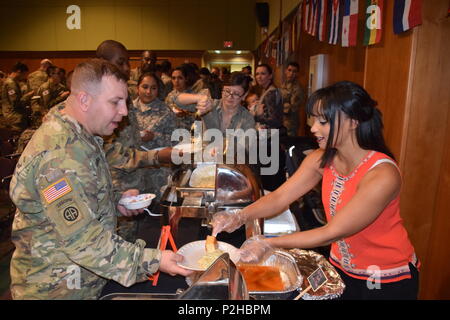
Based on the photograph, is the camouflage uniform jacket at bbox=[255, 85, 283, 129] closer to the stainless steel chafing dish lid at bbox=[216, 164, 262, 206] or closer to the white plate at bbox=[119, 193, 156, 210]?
the stainless steel chafing dish lid at bbox=[216, 164, 262, 206]

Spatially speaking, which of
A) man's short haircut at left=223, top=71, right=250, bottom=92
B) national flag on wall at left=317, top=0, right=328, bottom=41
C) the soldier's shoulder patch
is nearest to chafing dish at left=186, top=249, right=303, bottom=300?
the soldier's shoulder patch

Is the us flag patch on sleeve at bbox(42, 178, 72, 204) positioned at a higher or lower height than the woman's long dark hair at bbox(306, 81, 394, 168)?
lower

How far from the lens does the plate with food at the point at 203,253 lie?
1.34 metres

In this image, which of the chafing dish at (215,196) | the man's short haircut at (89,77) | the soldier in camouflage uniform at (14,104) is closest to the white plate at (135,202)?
the chafing dish at (215,196)

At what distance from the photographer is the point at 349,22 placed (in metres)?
2.94

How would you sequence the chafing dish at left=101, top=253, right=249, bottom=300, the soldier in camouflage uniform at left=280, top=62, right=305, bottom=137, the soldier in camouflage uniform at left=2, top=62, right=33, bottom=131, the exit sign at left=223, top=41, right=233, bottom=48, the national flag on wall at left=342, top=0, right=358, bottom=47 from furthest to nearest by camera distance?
the exit sign at left=223, top=41, right=233, bottom=48 → the soldier in camouflage uniform at left=2, top=62, right=33, bottom=131 → the soldier in camouflage uniform at left=280, top=62, right=305, bottom=137 → the national flag on wall at left=342, top=0, right=358, bottom=47 → the chafing dish at left=101, top=253, right=249, bottom=300

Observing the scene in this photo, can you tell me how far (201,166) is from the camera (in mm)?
2301

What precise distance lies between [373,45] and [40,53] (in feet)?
39.6

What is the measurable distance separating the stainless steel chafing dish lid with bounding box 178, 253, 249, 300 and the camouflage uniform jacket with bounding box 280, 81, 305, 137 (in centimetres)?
443

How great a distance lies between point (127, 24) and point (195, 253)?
11.5m

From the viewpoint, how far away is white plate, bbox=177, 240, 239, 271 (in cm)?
134

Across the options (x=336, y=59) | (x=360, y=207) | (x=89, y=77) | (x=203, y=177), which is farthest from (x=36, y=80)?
(x=360, y=207)

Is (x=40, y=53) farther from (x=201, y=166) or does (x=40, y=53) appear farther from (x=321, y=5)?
(x=201, y=166)

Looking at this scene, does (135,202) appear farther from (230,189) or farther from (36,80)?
(36,80)
